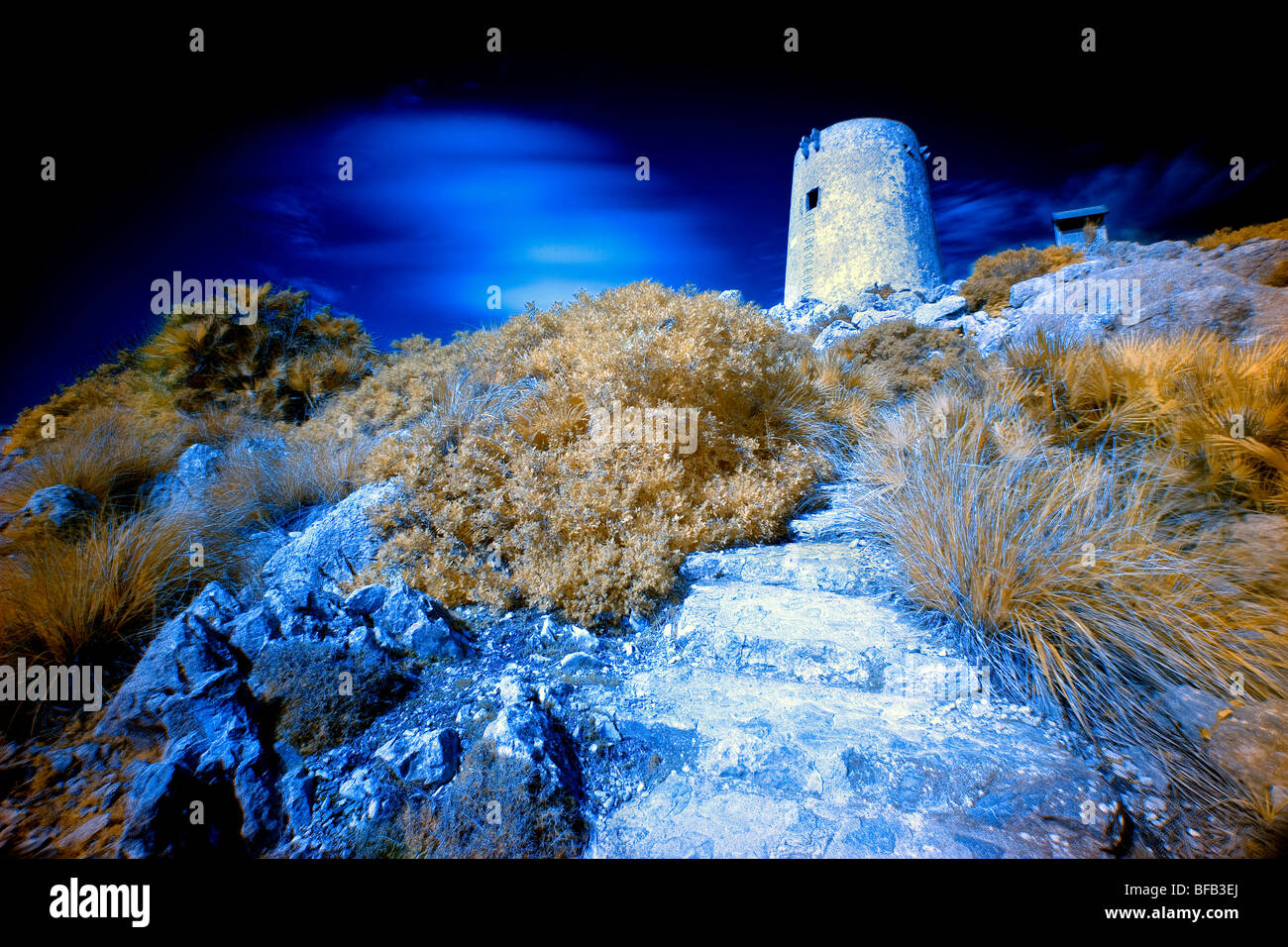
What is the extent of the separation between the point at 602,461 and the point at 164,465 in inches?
172

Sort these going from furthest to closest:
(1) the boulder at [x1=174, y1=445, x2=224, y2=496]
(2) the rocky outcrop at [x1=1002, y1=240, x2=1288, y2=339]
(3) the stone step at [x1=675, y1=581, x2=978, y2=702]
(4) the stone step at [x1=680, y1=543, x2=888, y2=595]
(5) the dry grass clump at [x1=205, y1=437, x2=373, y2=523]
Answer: (2) the rocky outcrop at [x1=1002, y1=240, x2=1288, y2=339] < (1) the boulder at [x1=174, y1=445, x2=224, y2=496] < (5) the dry grass clump at [x1=205, y1=437, x2=373, y2=523] < (4) the stone step at [x1=680, y1=543, x2=888, y2=595] < (3) the stone step at [x1=675, y1=581, x2=978, y2=702]

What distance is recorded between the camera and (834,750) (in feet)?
5.08

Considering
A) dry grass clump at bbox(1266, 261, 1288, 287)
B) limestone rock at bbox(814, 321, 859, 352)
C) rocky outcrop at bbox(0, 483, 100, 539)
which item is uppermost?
limestone rock at bbox(814, 321, 859, 352)

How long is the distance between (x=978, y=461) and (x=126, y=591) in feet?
16.8

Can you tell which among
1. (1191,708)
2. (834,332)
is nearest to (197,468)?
(1191,708)

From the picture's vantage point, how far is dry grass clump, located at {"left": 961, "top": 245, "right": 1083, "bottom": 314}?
10.5 m

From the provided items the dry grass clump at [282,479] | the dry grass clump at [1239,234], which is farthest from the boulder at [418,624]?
the dry grass clump at [1239,234]

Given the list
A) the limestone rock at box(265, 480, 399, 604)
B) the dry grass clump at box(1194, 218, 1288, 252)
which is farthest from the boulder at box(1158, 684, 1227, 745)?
the dry grass clump at box(1194, 218, 1288, 252)

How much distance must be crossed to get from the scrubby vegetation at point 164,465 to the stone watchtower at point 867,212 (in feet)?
56.5

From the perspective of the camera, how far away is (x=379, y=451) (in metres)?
3.55

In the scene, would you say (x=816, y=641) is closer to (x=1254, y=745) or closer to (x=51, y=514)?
(x=1254, y=745)

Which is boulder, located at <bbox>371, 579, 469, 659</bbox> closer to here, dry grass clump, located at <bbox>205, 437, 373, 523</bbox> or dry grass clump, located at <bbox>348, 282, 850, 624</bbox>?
dry grass clump, located at <bbox>348, 282, 850, 624</bbox>

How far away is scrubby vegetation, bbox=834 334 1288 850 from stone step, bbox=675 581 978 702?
0.22 m
